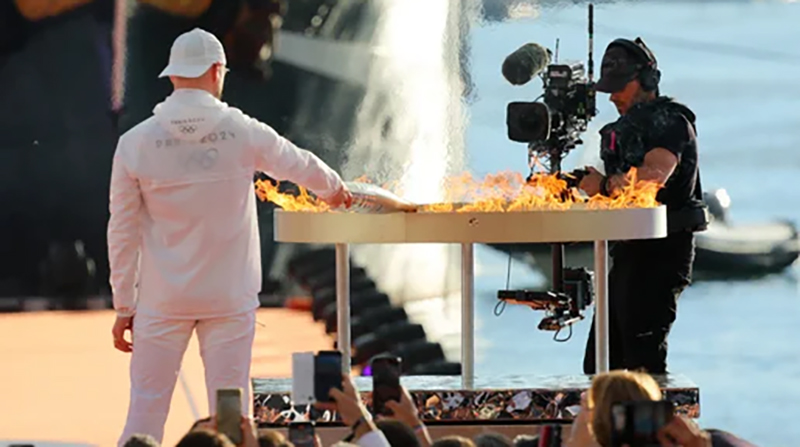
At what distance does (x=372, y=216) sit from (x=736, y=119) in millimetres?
5105

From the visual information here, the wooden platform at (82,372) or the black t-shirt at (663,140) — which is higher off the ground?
the black t-shirt at (663,140)

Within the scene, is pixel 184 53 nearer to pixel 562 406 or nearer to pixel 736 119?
pixel 562 406

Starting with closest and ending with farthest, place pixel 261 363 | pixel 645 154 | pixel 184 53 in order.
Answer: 1. pixel 184 53
2. pixel 645 154
3. pixel 261 363

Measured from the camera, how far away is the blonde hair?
3439mm

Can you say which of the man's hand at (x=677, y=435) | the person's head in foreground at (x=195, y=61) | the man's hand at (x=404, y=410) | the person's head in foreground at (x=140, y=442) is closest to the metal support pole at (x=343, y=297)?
the person's head in foreground at (x=195, y=61)

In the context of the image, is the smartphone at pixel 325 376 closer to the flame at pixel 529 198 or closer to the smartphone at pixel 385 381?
the smartphone at pixel 385 381

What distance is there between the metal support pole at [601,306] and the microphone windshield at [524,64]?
2.78ft

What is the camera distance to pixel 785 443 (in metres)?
7.46

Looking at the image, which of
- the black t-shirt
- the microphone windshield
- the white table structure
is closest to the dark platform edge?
the white table structure

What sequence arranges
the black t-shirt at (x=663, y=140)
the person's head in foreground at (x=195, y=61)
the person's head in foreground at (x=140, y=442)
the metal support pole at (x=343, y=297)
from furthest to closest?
1. the black t-shirt at (x=663, y=140)
2. the metal support pole at (x=343, y=297)
3. the person's head in foreground at (x=195, y=61)
4. the person's head in foreground at (x=140, y=442)

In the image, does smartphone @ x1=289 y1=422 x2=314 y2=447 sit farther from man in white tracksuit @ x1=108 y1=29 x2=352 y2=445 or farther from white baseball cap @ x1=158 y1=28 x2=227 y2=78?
white baseball cap @ x1=158 y1=28 x2=227 y2=78

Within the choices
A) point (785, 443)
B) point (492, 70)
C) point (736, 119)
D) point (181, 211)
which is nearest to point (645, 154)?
point (181, 211)

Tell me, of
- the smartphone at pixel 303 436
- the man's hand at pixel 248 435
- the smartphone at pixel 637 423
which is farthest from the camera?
the smartphone at pixel 303 436

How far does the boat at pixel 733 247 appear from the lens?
10.5 meters
